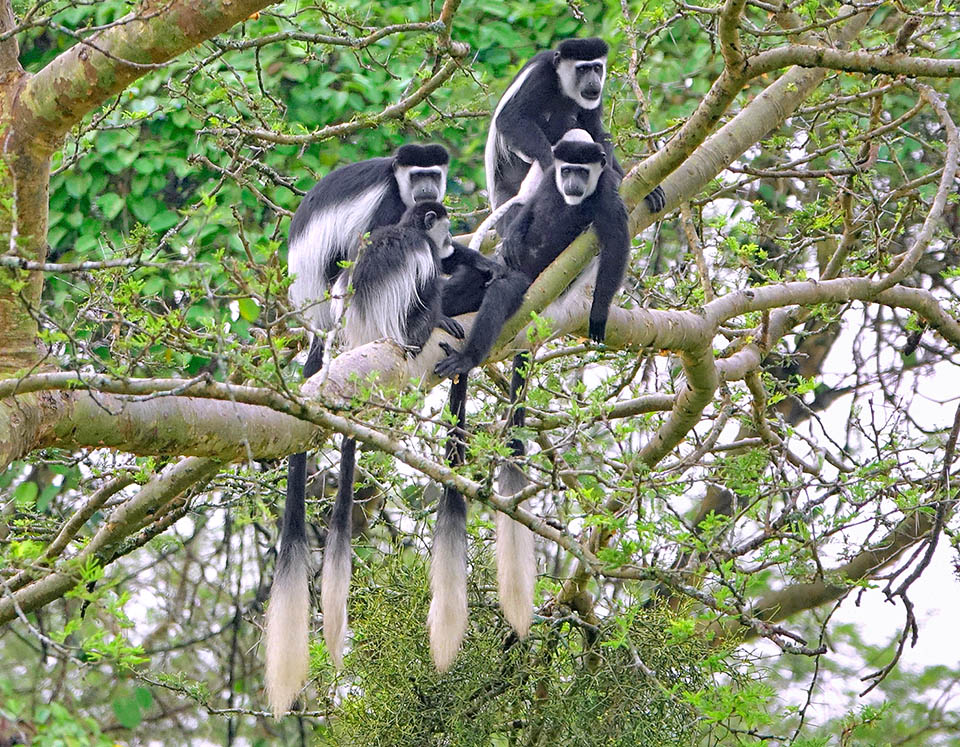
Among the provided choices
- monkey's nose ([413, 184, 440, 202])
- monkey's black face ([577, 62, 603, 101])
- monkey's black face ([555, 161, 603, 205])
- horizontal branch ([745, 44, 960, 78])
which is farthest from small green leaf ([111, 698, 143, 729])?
horizontal branch ([745, 44, 960, 78])

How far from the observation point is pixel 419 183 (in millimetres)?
2877

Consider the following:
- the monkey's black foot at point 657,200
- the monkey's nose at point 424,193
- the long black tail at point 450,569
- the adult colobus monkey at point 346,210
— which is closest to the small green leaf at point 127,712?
the adult colobus monkey at point 346,210

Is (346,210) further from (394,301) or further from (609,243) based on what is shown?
(609,243)

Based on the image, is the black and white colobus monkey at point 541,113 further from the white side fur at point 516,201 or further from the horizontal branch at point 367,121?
the horizontal branch at point 367,121

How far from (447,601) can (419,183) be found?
1264mm

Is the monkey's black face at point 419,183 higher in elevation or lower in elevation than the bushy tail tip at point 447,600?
higher

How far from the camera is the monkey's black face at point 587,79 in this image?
133 inches

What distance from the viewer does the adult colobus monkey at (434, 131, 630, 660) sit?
2.21 metres

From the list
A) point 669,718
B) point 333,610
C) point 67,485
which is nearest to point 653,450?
point 669,718

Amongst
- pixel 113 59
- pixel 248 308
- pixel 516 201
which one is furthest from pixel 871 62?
pixel 516 201

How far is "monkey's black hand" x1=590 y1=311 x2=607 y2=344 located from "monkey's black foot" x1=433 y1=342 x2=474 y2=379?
10.6 inches

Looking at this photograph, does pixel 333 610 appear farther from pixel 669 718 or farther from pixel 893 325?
pixel 893 325

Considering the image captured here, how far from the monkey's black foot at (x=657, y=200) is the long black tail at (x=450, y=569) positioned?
2.09 feet

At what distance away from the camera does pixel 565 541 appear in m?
1.31
